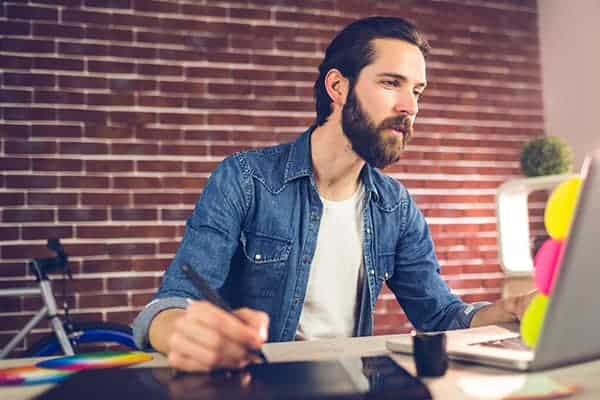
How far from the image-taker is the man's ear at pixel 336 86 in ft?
5.59

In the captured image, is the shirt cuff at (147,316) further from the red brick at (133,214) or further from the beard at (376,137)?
the red brick at (133,214)

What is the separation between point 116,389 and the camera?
0.66m

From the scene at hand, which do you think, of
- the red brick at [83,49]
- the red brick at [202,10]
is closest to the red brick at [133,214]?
the red brick at [83,49]

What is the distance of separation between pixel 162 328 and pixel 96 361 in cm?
13

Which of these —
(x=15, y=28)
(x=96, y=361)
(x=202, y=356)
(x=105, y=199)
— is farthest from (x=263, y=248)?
(x=15, y=28)

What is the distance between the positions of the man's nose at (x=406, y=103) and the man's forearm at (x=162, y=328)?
823 millimetres

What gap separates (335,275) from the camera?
1.53 meters

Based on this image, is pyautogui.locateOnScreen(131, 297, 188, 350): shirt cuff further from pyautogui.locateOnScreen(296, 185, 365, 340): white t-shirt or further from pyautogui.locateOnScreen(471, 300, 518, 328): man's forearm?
pyautogui.locateOnScreen(471, 300, 518, 328): man's forearm

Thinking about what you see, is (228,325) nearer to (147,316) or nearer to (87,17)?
(147,316)

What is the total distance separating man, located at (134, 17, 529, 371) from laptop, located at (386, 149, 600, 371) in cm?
53

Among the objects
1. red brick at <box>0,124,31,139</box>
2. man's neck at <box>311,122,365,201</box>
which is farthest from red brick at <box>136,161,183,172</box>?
man's neck at <box>311,122,365,201</box>

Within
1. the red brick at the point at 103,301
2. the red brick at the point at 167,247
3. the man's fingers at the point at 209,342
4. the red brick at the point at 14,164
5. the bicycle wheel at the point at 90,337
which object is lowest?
the bicycle wheel at the point at 90,337

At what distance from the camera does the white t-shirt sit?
1492mm

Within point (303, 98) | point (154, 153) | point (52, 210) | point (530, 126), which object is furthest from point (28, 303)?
Result: point (530, 126)
